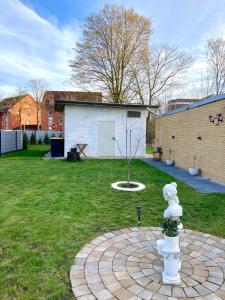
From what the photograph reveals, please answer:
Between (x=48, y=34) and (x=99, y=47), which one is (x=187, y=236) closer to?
(x=48, y=34)

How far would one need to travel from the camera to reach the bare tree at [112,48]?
16.8m

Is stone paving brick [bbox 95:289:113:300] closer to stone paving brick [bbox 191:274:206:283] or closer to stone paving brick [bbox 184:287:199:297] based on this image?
stone paving brick [bbox 184:287:199:297]

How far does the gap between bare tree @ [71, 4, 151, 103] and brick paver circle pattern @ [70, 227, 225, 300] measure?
1547 cm

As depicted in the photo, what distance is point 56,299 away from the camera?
2021 millimetres

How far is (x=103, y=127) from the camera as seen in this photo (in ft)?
39.7

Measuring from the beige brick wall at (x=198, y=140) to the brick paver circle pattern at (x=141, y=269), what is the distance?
152 inches

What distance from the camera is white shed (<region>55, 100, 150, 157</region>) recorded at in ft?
38.6

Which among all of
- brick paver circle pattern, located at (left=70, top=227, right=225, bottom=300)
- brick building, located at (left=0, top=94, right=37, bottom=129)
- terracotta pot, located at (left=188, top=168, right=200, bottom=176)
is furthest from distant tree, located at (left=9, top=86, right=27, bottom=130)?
brick paver circle pattern, located at (left=70, top=227, right=225, bottom=300)

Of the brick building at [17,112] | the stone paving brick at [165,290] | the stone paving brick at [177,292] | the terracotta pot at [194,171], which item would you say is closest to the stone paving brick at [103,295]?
the stone paving brick at [165,290]

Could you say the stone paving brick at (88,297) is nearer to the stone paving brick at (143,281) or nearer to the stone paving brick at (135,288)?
the stone paving brick at (135,288)

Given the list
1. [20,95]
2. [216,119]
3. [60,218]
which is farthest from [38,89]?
[60,218]

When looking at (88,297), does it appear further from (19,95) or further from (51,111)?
(51,111)

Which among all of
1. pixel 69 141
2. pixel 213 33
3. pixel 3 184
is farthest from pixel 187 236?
pixel 213 33

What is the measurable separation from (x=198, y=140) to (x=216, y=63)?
532 inches
